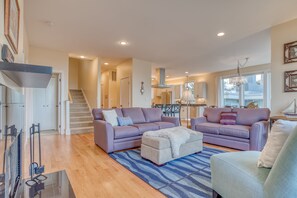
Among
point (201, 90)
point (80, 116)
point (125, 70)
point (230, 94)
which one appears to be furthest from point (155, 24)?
point (201, 90)

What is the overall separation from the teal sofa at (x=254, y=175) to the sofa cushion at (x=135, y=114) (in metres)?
2.90

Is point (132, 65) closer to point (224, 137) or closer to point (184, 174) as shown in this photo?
point (224, 137)

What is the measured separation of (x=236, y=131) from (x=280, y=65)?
65.2 inches

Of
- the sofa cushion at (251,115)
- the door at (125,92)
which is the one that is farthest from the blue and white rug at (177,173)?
the door at (125,92)

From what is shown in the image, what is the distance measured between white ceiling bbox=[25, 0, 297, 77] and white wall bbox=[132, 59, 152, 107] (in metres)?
0.97

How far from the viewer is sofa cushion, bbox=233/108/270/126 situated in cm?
389

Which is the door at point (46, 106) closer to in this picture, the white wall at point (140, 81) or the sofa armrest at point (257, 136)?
the white wall at point (140, 81)

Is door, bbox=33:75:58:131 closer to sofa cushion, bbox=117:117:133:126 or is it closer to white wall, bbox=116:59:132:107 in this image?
white wall, bbox=116:59:132:107

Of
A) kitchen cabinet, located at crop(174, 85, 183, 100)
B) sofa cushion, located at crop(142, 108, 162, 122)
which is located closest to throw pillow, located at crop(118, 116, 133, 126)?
sofa cushion, located at crop(142, 108, 162, 122)

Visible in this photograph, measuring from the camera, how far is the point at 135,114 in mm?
4535

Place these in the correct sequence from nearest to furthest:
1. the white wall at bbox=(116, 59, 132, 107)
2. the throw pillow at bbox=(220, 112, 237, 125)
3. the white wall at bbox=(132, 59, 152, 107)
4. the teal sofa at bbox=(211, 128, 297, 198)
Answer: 1. the teal sofa at bbox=(211, 128, 297, 198)
2. the throw pillow at bbox=(220, 112, 237, 125)
3. the white wall at bbox=(132, 59, 152, 107)
4. the white wall at bbox=(116, 59, 132, 107)

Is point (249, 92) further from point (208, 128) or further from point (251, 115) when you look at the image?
point (208, 128)

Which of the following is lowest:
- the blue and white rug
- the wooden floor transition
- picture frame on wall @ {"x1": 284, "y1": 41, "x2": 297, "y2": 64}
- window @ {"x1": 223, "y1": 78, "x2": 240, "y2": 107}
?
the wooden floor transition

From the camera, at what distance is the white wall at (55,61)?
16.1 feet
